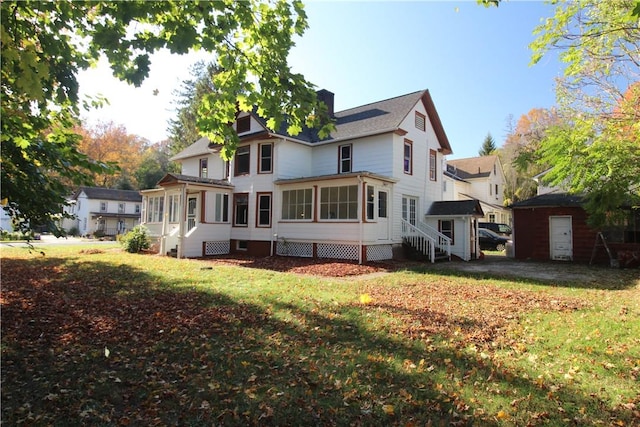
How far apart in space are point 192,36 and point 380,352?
4728 millimetres

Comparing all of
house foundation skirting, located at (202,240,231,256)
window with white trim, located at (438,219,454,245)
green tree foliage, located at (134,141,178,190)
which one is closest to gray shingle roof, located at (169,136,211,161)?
house foundation skirting, located at (202,240,231,256)

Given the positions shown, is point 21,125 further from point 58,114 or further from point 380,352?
point 380,352

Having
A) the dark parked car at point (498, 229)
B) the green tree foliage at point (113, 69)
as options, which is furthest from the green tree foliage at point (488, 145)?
the green tree foliage at point (113, 69)

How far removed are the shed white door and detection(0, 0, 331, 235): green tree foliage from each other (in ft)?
57.0

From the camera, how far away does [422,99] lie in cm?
1955

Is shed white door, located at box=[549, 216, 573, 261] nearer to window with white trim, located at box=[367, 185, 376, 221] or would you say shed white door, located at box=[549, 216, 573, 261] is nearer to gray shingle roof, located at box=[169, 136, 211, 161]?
window with white trim, located at box=[367, 185, 376, 221]

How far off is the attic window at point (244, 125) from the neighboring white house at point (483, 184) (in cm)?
2110

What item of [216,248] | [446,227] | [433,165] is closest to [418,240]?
[446,227]

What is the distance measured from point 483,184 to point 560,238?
21.4 meters

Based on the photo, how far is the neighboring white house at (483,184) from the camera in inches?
1403

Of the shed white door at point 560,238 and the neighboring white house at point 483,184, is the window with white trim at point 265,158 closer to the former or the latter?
the shed white door at point 560,238

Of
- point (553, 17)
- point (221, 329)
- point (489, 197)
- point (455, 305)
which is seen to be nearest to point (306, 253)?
point (455, 305)

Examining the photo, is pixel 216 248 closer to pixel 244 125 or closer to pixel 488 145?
pixel 244 125

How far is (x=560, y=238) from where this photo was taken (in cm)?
1791
